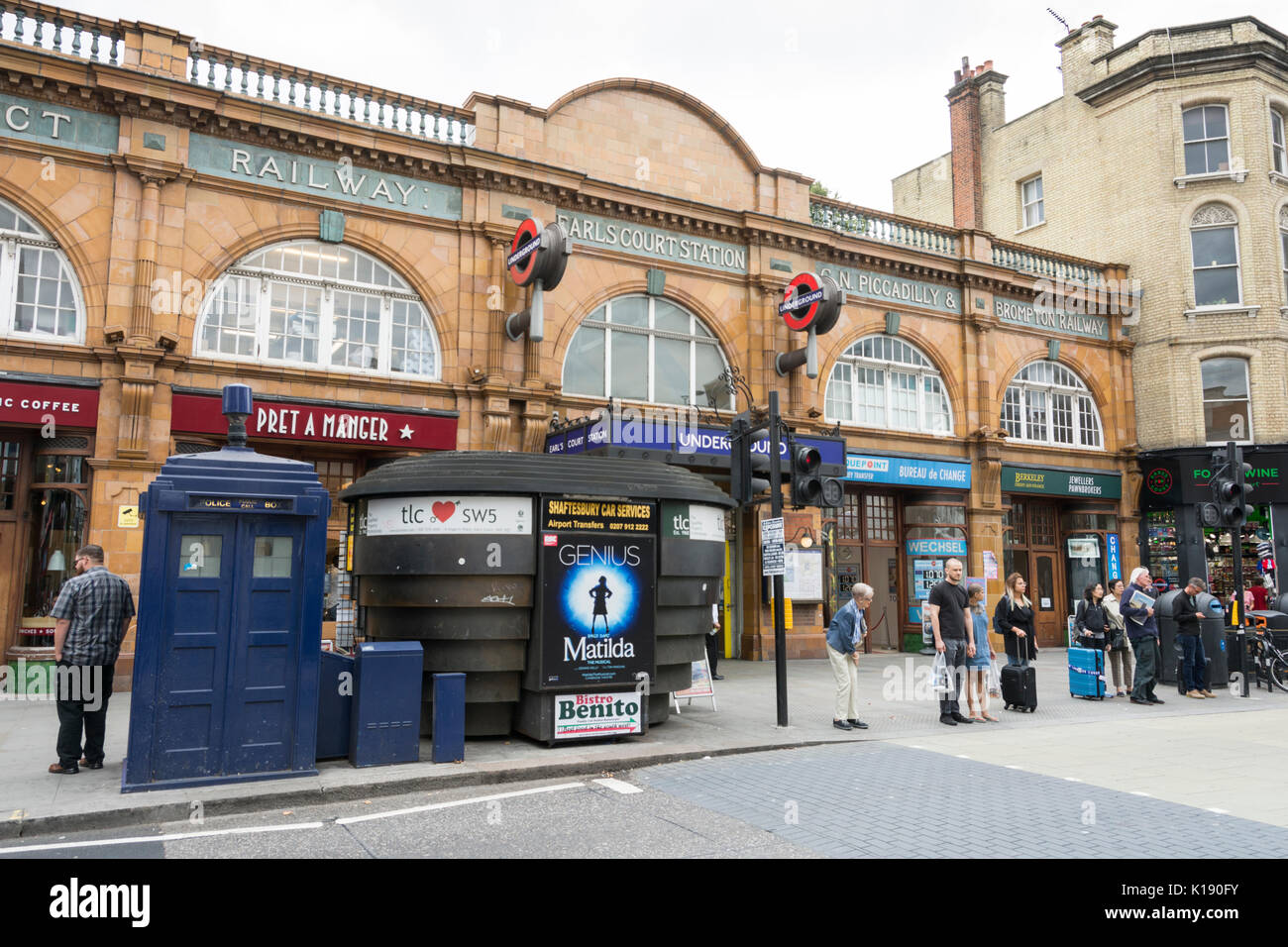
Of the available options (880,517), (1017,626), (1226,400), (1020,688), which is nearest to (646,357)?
(880,517)

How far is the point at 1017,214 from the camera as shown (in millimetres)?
28594

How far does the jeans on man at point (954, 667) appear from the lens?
441 inches

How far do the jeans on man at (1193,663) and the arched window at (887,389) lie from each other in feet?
26.6

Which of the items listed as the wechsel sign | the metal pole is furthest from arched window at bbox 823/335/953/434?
the metal pole

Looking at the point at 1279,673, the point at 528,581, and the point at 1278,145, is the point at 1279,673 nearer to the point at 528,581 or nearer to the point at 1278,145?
the point at 528,581

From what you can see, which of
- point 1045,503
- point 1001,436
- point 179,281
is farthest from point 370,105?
point 1045,503

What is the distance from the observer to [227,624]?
7.08 metres

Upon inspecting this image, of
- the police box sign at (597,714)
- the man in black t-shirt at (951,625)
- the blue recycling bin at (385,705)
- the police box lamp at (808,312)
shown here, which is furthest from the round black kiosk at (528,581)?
the police box lamp at (808,312)

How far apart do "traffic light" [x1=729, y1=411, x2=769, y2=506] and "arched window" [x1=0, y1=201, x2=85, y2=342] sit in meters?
9.81

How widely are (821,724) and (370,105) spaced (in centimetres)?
1289

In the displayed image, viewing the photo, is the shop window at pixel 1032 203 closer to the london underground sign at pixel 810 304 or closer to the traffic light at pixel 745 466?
the london underground sign at pixel 810 304

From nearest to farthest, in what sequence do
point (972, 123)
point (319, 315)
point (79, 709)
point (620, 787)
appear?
point (79, 709) < point (620, 787) < point (319, 315) < point (972, 123)

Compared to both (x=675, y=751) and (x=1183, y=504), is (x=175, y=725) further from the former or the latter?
(x=1183, y=504)

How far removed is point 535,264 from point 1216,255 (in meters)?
19.3
